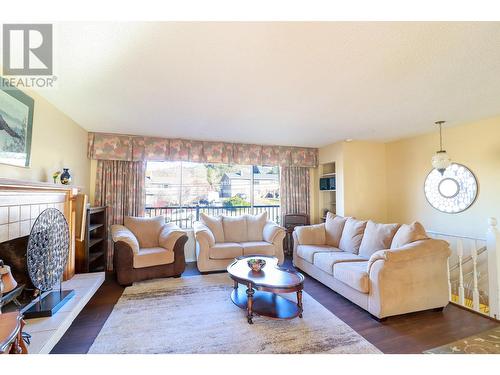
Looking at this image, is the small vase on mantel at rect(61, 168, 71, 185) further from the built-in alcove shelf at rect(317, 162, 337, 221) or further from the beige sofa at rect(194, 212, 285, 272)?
the built-in alcove shelf at rect(317, 162, 337, 221)

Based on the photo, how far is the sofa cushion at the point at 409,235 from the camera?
2461mm

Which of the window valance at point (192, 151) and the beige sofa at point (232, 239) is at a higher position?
the window valance at point (192, 151)

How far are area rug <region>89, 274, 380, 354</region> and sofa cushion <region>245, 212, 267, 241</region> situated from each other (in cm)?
145

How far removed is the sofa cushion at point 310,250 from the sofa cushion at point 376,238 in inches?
19.6

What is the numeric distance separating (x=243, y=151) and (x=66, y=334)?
11.8 ft

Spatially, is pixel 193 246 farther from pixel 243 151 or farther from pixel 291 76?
pixel 291 76

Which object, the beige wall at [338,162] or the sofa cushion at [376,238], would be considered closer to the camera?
the sofa cushion at [376,238]

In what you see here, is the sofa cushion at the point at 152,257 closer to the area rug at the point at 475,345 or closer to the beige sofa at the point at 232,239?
the beige sofa at the point at 232,239

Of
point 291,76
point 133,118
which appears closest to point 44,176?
point 133,118

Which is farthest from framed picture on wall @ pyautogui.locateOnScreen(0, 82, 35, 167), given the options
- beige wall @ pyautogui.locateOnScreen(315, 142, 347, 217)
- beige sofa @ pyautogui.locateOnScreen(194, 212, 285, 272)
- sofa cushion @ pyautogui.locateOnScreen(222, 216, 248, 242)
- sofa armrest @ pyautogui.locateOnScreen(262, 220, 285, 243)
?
beige wall @ pyautogui.locateOnScreen(315, 142, 347, 217)

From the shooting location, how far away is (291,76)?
1.94 m

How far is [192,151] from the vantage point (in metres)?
4.25

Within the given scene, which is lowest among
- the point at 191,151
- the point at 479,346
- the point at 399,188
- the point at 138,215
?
the point at 479,346

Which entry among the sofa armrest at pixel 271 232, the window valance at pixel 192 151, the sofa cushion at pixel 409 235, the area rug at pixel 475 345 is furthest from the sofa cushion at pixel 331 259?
the window valance at pixel 192 151
